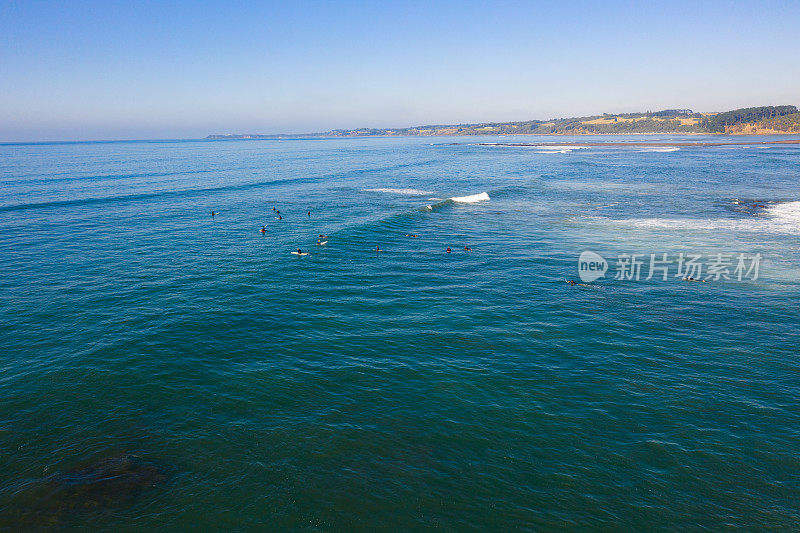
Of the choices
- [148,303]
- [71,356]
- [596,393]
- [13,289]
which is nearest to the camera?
[596,393]

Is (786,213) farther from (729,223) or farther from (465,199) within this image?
(465,199)

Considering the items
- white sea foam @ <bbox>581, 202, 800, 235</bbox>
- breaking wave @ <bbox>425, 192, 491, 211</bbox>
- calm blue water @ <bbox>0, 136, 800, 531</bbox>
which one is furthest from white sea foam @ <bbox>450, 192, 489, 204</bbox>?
calm blue water @ <bbox>0, 136, 800, 531</bbox>

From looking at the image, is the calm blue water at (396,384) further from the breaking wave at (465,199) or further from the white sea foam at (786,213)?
the breaking wave at (465,199)

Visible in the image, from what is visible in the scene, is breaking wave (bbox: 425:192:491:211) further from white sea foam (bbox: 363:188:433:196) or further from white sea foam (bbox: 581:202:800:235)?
white sea foam (bbox: 581:202:800:235)

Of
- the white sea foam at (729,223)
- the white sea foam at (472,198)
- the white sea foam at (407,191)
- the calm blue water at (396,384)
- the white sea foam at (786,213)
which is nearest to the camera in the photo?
the calm blue water at (396,384)

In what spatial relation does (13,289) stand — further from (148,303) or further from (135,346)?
(135,346)

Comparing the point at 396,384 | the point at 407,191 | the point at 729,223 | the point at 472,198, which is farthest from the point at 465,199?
the point at 396,384

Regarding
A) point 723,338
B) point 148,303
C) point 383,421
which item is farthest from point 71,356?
point 723,338

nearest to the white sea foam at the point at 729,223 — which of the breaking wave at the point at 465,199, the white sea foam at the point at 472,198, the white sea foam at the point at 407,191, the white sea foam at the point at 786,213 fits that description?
the white sea foam at the point at 786,213
